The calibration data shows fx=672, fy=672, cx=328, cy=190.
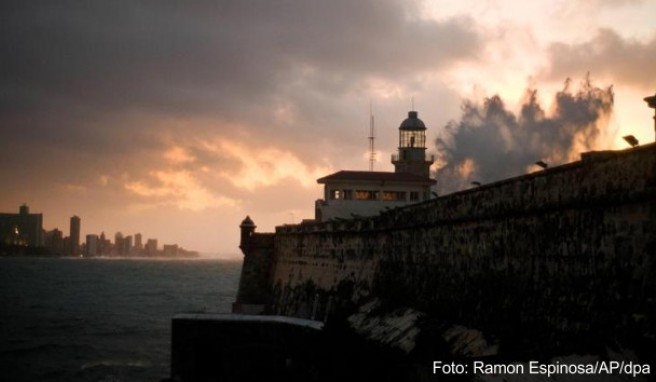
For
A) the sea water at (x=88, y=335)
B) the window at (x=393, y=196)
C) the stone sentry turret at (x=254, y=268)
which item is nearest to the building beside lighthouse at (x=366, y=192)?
the window at (x=393, y=196)

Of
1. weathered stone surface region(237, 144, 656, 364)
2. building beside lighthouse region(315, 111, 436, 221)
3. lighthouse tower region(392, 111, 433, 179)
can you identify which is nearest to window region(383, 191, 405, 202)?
building beside lighthouse region(315, 111, 436, 221)

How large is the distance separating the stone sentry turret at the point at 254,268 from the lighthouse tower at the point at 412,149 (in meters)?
16.1

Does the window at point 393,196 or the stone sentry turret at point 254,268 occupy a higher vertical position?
the window at point 393,196

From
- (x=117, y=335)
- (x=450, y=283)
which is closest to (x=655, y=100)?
(x=450, y=283)

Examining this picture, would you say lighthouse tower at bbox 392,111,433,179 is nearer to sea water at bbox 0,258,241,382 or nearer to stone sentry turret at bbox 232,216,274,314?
stone sentry turret at bbox 232,216,274,314

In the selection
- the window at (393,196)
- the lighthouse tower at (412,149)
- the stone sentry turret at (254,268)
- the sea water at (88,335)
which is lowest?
the sea water at (88,335)

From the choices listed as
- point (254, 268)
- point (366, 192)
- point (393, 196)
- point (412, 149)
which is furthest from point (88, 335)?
point (412, 149)

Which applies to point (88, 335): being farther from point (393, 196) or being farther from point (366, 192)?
point (393, 196)

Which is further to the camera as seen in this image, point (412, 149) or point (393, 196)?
point (412, 149)

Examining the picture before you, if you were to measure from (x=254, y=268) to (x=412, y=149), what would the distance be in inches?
774

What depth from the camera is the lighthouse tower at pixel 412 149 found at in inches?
2280

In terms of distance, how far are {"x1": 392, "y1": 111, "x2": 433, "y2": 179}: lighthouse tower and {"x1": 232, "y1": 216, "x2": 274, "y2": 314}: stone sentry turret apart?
635 inches

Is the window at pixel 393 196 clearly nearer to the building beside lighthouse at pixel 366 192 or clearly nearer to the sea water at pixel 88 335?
the building beside lighthouse at pixel 366 192

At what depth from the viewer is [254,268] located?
46312mm
